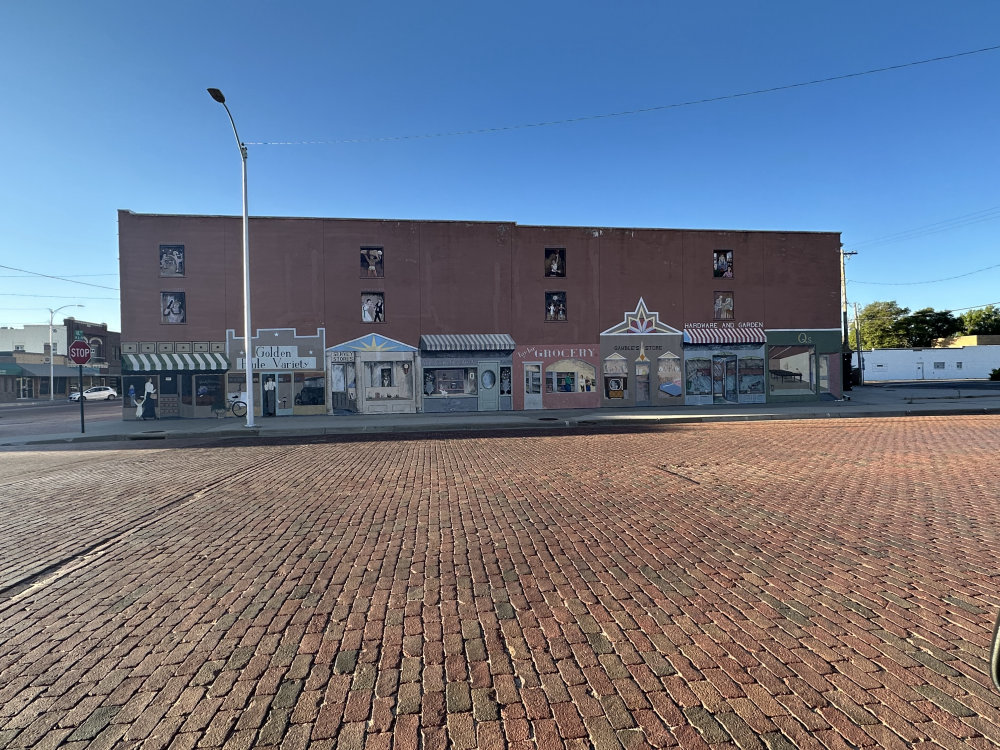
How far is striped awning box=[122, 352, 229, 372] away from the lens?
70.6ft

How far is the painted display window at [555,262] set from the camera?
24891 mm

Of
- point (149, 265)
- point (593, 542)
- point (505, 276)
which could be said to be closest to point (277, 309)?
point (149, 265)

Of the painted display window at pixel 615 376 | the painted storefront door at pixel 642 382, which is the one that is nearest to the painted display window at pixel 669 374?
Answer: the painted storefront door at pixel 642 382

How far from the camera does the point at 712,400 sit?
84.1ft

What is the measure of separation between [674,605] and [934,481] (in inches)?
262

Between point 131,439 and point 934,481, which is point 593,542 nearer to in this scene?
point 934,481

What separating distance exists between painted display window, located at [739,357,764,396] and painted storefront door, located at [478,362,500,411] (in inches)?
529

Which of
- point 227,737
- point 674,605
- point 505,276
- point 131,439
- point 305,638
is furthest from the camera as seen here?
point 505,276

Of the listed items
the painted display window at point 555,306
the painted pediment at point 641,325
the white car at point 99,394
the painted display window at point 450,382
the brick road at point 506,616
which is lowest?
the brick road at point 506,616

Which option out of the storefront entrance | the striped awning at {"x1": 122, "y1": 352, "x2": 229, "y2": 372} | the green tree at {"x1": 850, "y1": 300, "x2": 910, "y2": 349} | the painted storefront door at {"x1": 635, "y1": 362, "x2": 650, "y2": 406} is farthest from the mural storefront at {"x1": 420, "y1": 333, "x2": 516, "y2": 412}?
the green tree at {"x1": 850, "y1": 300, "x2": 910, "y2": 349}

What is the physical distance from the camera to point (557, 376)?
81.3ft

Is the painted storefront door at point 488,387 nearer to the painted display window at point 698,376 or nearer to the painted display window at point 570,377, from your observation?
the painted display window at point 570,377

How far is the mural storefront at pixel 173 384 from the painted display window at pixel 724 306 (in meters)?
25.2

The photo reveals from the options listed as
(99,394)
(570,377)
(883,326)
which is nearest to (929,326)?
(883,326)
